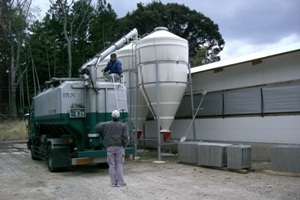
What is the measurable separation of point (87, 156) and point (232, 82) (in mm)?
6459

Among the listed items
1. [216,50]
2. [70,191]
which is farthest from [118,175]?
[216,50]

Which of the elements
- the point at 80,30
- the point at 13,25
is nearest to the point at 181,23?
the point at 80,30

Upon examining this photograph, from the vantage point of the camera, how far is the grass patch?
3346 centimetres

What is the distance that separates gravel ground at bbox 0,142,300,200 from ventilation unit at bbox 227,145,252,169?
27cm

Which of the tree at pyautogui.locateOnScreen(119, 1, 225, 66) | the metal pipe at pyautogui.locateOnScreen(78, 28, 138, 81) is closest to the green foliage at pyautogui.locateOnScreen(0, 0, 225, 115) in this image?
the tree at pyautogui.locateOnScreen(119, 1, 225, 66)

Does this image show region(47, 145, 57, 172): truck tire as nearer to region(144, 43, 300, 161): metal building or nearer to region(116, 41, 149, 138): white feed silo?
region(116, 41, 149, 138): white feed silo

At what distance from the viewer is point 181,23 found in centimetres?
5275

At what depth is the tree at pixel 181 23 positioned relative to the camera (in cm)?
4831

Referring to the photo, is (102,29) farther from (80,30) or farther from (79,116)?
(79,116)

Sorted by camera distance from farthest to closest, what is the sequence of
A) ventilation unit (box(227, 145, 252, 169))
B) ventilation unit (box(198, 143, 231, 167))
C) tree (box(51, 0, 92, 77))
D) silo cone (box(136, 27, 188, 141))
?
1. tree (box(51, 0, 92, 77))
2. silo cone (box(136, 27, 188, 141))
3. ventilation unit (box(198, 143, 231, 167))
4. ventilation unit (box(227, 145, 252, 169))

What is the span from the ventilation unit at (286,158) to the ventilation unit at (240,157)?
2.43 ft

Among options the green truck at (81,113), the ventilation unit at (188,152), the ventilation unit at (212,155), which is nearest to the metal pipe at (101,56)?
the green truck at (81,113)

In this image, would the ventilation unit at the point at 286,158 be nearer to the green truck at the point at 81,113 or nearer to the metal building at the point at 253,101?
the metal building at the point at 253,101

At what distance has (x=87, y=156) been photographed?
10.7m
